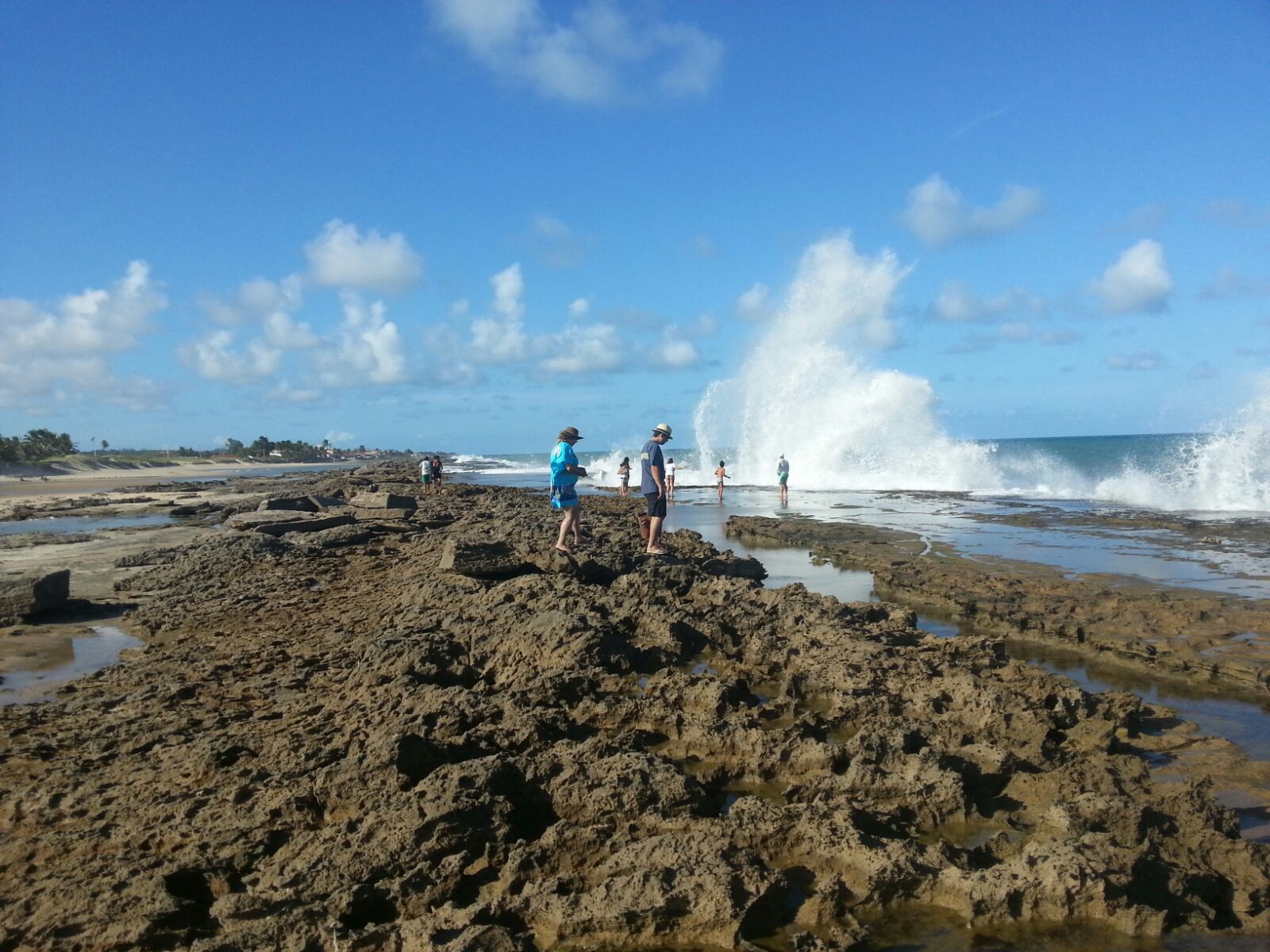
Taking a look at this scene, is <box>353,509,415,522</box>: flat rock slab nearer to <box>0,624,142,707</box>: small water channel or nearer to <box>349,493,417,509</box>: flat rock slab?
<box>349,493,417,509</box>: flat rock slab

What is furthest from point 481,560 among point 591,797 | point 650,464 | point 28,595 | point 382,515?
point 382,515

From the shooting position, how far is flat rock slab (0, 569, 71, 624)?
28.5ft

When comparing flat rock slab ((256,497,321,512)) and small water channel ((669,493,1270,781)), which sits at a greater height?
flat rock slab ((256,497,321,512))

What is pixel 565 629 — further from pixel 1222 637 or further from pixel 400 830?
pixel 1222 637

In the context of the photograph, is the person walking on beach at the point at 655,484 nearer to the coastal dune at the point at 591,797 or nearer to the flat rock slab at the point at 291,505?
the coastal dune at the point at 591,797

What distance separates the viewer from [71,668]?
7.10 m

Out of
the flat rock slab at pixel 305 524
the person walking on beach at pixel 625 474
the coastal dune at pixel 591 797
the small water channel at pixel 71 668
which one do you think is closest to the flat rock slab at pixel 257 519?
the flat rock slab at pixel 305 524

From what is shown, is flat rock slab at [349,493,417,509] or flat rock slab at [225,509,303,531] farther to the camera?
flat rock slab at [349,493,417,509]

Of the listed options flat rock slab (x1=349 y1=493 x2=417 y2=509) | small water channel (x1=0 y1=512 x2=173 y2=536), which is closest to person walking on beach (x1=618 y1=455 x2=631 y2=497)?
flat rock slab (x1=349 y1=493 x2=417 y2=509)

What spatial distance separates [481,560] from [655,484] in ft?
10.3

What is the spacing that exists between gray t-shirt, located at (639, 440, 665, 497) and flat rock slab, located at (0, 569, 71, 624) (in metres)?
7.03

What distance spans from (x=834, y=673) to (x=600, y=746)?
2.38 meters

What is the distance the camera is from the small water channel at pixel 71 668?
20.5ft

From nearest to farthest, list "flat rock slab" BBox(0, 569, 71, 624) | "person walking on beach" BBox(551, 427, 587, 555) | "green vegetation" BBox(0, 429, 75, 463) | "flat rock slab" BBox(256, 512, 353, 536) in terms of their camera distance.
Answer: "flat rock slab" BBox(0, 569, 71, 624)
"person walking on beach" BBox(551, 427, 587, 555)
"flat rock slab" BBox(256, 512, 353, 536)
"green vegetation" BBox(0, 429, 75, 463)
